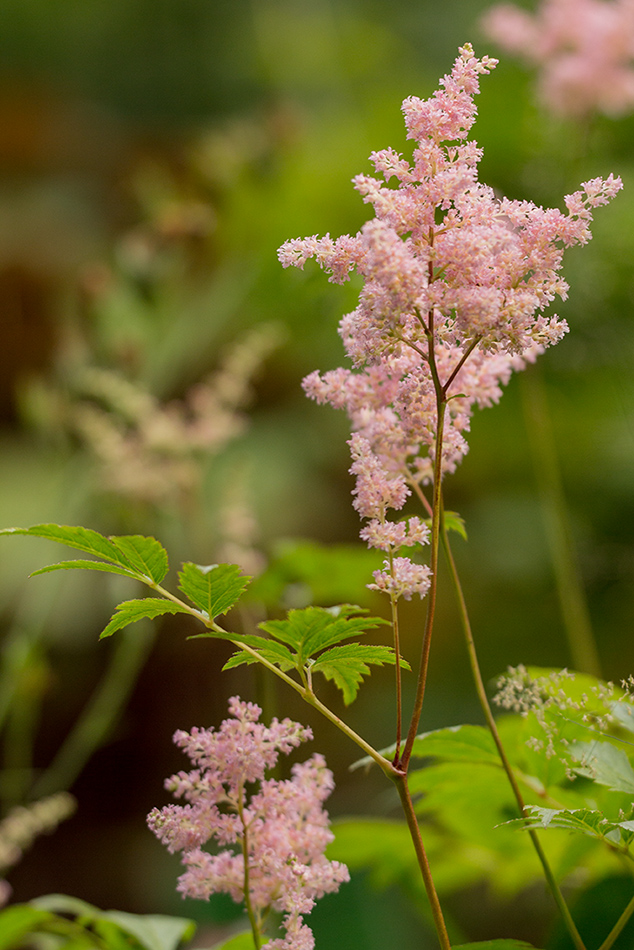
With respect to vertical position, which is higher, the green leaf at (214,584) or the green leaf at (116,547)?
the green leaf at (116,547)

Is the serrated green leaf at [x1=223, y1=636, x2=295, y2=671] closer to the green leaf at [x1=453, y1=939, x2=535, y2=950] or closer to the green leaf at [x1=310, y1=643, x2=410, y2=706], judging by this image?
the green leaf at [x1=310, y1=643, x2=410, y2=706]

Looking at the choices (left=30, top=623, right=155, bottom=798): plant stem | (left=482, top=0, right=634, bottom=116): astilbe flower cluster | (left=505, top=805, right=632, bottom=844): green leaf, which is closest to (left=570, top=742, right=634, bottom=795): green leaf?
(left=505, top=805, right=632, bottom=844): green leaf

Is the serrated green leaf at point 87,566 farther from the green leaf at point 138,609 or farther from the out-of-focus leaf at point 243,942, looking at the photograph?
the out-of-focus leaf at point 243,942

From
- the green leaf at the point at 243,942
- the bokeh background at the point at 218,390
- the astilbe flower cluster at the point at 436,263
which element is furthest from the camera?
the bokeh background at the point at 218,390

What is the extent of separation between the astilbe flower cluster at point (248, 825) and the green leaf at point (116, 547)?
2.1 inches

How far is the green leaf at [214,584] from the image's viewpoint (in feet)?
0.85

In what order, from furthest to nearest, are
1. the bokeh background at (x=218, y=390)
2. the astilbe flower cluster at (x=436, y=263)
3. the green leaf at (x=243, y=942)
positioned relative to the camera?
the bokeh background at (x=218, y=390)
the green leaf at (x=243, y=942)
the astilbe flower cluster at (x=436, y=263)

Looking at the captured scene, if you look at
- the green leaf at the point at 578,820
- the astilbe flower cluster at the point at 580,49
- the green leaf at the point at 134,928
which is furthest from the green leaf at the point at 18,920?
the astilbe flower cluster at the point at 580,49

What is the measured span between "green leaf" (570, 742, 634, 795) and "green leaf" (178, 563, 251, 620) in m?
0.13

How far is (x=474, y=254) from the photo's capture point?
24 centimetres

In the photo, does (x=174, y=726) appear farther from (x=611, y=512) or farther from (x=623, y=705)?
(x=623, y=705)

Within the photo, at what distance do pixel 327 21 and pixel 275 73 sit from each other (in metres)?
0.20

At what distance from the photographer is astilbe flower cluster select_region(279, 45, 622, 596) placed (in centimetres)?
23

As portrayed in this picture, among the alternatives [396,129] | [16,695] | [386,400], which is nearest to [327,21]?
[396,129]
